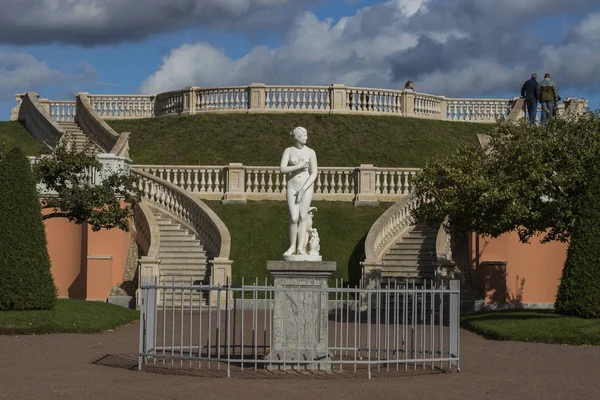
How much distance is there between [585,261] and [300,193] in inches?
313

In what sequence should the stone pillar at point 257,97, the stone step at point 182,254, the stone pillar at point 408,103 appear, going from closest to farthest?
the stone step at point 182,254 → the stone pillar at point 257,97 → the stone pillar at point 408,103

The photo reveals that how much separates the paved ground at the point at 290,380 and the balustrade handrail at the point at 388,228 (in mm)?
10381

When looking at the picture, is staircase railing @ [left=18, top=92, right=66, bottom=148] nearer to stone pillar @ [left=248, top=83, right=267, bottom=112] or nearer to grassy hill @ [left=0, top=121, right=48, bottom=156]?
grassy hill @ [left=0, top=121, right=48, bottom=156]

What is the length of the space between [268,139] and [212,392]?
27568 mm

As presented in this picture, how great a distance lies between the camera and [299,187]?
58.6 feet

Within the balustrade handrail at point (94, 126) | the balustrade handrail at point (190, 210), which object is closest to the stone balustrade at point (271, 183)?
the balustrade handrail at point (190, 210)

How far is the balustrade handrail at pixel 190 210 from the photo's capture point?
100 feet

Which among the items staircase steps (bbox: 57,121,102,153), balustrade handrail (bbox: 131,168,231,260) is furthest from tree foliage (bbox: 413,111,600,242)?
staircase steps (bbox: 57,121,102,153)

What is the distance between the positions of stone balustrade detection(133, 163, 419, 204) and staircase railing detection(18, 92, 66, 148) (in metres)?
8.53

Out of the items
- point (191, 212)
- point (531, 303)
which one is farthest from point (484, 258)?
point (191, 212)

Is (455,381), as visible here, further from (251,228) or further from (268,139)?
(268,139)

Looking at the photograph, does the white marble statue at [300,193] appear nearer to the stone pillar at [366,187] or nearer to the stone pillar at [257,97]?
the stone pillar at [366,187]

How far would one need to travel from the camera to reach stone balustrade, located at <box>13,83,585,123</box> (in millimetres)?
44344

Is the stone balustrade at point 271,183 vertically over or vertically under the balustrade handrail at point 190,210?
over
